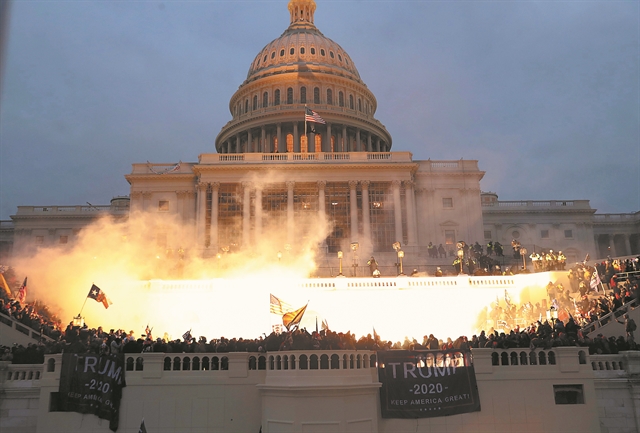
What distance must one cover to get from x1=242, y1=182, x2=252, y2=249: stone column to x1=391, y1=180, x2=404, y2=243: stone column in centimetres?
1370

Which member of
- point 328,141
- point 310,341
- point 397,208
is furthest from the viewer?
point 328,141

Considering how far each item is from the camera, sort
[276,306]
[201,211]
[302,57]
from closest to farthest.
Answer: [276,306]
[201,211]
[302,57]

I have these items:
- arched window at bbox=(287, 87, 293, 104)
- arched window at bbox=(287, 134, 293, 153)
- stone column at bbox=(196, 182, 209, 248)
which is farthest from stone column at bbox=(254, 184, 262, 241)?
arched window at bbox=(287, 87, 293, 104)

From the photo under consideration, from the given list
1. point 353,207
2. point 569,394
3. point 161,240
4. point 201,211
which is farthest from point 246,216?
point 569,394

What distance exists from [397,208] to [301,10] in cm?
5412

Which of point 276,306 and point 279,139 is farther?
point 279,139

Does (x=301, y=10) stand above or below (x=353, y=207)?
above

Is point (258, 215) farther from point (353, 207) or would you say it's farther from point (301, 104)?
point (301, 104)

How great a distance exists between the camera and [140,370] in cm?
1980

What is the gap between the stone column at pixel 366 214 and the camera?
191 ft

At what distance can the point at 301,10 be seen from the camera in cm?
10100

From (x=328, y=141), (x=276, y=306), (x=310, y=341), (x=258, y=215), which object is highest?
(x=328, y=141)

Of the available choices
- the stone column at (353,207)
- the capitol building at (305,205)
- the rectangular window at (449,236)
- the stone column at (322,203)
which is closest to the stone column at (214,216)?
the capitol building at (305,205)

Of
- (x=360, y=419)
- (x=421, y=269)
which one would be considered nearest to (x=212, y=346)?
(x=360, y=419)
